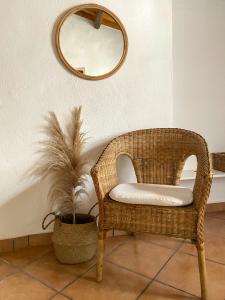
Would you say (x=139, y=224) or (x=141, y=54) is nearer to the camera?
(x=139, y=224)

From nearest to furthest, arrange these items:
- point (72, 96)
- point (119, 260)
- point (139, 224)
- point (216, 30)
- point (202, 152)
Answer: point (139, 224)
point (202, 152)
point (119, 260)
point (72, 96)
point (216, 30)

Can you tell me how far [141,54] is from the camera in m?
1.80

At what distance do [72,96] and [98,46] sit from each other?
0.39 meters

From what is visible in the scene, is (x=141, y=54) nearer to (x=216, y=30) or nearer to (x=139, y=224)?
(x=216, y=30)

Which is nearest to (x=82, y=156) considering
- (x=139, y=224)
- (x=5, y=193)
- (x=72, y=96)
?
(x=72, y=96)

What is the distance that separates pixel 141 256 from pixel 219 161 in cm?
116

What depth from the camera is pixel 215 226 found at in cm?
203

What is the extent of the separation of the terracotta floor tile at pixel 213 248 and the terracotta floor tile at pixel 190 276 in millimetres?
76

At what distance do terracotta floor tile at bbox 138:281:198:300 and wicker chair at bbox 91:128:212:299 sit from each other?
11 centimetres

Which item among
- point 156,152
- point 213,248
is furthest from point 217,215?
point 156,152

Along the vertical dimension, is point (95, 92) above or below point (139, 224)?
above

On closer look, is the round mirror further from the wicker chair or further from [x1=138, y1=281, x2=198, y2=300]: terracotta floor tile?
[x1=138, y1=281, x2=198, y2=300]: terracotta floor tile

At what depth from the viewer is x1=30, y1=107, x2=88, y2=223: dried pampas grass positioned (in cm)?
159

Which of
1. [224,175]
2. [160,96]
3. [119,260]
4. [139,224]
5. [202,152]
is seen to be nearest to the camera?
[139,224]
